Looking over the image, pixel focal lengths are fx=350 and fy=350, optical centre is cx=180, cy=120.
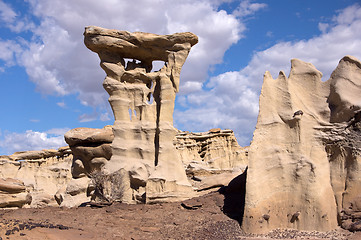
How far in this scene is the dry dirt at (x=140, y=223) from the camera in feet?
28.7

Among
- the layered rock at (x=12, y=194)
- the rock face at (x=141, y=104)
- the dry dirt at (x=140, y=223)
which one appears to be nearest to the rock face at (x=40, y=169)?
the layered rock at (x=12, y=194)

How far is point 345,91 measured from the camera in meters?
9.98

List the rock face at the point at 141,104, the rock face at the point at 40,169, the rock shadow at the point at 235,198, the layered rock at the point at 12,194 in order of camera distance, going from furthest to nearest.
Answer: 1. the rock face at the point at 40,169
2. the rock face at the point at 141,104
3. the layered rock at the point at 12,194
4. the rock shadow at the point at 235,198

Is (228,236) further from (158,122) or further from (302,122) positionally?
(158,122)

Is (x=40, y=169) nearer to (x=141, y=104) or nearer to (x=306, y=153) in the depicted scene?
(x=141, y=104)

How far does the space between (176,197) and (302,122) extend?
19.7ft

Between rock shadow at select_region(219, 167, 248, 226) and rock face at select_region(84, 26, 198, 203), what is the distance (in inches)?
109

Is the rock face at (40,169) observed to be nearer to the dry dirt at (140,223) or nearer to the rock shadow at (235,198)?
the dry dirt at (140,223)

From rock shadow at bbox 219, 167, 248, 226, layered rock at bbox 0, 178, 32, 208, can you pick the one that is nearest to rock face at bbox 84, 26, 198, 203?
rock shadow at bbox 219, 167, 248, 226

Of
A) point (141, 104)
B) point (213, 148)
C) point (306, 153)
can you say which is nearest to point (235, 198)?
point (306, 153)

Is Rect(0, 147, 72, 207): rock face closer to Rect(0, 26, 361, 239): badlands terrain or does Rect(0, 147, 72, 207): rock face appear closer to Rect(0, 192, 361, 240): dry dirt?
Rect(0, 26, 361, 239): badlands terrain

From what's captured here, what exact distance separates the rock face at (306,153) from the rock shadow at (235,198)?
4.03 ft

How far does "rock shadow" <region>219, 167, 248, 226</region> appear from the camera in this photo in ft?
35.5

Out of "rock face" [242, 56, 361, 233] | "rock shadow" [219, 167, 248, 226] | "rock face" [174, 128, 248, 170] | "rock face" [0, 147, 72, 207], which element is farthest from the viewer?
"rock face" [0, 147, 72, 207]
